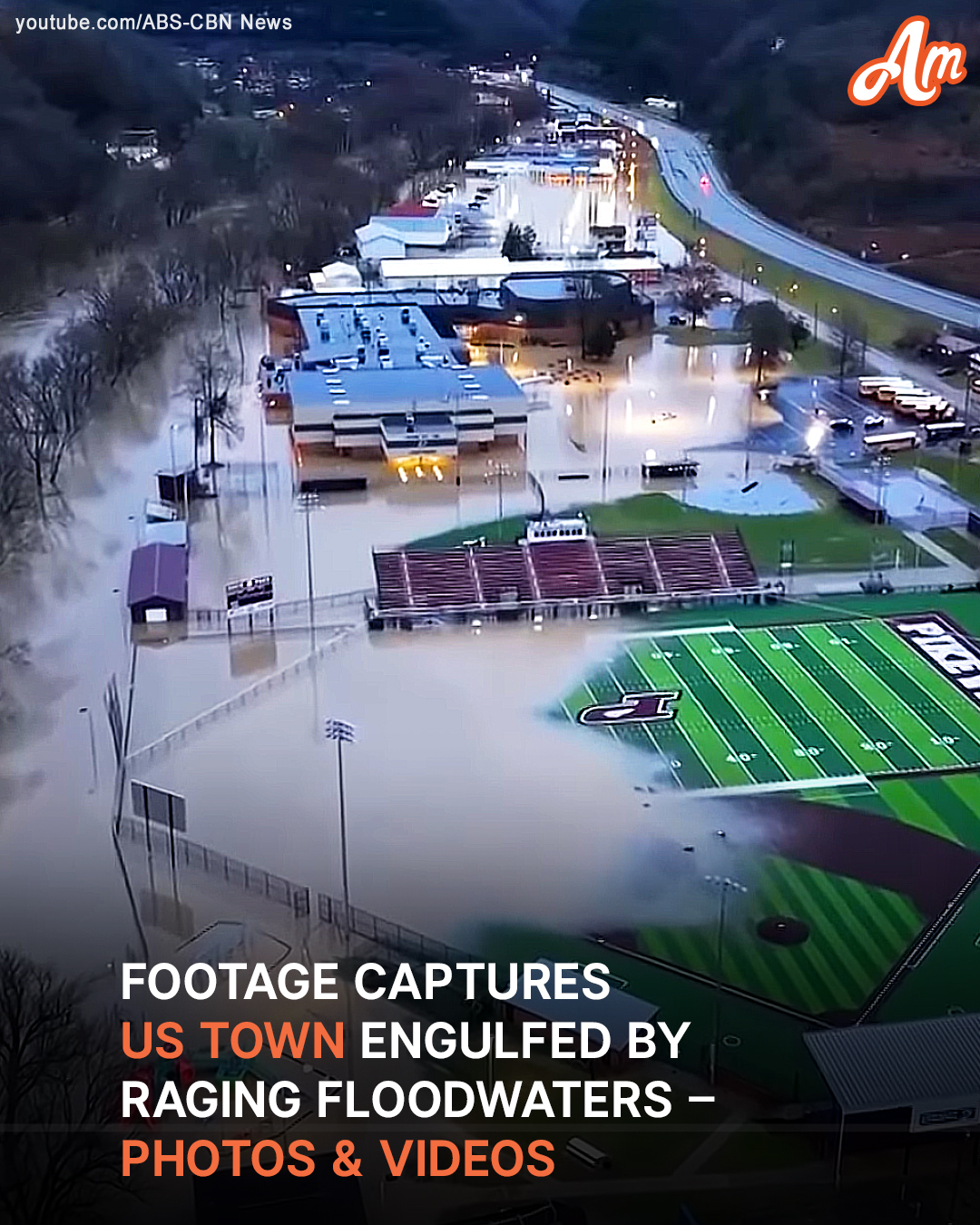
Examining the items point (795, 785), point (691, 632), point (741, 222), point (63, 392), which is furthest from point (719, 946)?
point (741, 222)

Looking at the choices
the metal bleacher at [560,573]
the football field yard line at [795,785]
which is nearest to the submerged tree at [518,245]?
the metal bleacher at [560,573]

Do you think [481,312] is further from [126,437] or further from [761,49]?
[126,437]

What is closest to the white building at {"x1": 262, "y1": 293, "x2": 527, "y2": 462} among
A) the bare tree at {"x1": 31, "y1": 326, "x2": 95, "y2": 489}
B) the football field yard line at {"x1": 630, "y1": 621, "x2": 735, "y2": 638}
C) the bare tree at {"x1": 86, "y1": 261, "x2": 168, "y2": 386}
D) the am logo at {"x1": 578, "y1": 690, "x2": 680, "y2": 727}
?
the bare tree at {"x1": 86, "y1": 261, "x2": 168, "y2": 386}

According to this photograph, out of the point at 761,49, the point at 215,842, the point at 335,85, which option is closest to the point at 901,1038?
the point at 215,842

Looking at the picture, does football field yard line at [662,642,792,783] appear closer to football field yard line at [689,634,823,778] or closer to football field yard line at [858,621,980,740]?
football field yard line at [689,634,823,778]

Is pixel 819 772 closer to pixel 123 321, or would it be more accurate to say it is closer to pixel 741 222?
pixel 123 321

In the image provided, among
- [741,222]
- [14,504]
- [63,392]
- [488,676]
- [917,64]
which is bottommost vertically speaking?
[488,676]
